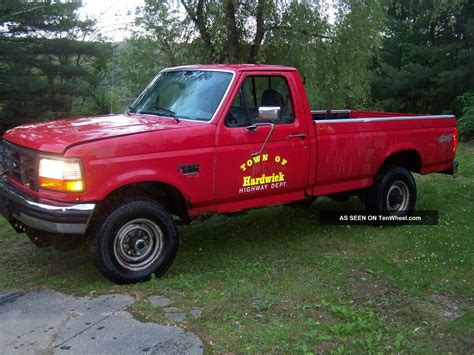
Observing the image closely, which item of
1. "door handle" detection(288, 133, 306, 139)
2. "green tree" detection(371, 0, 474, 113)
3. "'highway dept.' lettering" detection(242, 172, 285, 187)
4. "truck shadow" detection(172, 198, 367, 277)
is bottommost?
"truck shadow" detection(172, 198, 367, 277)

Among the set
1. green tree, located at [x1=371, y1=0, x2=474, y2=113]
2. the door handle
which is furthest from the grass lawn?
green tree, located at [x1=371, y1=0, x2=474, y2=113]

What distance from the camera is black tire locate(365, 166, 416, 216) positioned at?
22.4 ft

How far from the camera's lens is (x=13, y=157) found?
498cm

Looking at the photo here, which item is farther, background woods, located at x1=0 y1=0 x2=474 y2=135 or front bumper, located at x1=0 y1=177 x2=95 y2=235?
background woods, located at x1=0 y1=0 x2=474 y2=135

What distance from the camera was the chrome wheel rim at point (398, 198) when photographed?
277 inches

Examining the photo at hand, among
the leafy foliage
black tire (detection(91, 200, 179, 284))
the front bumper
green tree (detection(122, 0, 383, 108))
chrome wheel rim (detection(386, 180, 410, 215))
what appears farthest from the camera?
the leafy foliage

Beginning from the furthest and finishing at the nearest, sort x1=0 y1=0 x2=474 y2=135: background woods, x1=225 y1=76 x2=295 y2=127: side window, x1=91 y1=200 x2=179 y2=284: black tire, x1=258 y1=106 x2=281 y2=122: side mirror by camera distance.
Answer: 1. x1=0 y1=0 x2=474 y2=135: background woods
2. x1=225 y1=76 x2=295 y2=127: side window
3. x1=258 y1=106 x2=281 y2=122: side mirror
4. x1=91 y1=200 x2=179 y2=284: black tire

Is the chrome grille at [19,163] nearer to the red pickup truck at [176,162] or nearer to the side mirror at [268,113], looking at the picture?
the red pickup truck at [176,162]

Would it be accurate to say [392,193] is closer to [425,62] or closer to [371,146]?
[371,146]

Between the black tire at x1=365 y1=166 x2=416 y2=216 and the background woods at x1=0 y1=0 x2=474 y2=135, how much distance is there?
22.9 ft

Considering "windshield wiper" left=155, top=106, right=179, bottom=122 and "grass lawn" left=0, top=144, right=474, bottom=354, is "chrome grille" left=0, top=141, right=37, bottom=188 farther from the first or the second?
"windshield wiper" left=155, top=106, right=179, bottom=122

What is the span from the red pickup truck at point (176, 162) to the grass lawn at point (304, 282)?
0.50 meters

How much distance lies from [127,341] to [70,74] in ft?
51.5

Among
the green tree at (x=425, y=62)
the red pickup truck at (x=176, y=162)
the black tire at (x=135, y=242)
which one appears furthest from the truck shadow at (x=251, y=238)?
the green tree at (x=425, y=62)
